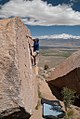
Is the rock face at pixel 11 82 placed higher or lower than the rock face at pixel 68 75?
higher

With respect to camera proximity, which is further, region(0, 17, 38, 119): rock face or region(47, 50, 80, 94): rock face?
region(47, 50, 80, 94): rock face

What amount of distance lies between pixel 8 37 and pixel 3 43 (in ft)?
2.84

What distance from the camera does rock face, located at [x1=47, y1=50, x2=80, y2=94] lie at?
44156mm

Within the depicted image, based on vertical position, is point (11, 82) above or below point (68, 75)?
above

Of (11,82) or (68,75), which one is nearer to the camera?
(11,82)

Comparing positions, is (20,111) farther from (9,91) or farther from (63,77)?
(63,77)

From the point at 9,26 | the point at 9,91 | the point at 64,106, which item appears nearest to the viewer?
the point at 9,91

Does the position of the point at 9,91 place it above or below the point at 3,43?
below

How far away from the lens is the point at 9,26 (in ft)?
81.1

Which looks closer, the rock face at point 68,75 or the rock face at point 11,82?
the rock face at point 11,82

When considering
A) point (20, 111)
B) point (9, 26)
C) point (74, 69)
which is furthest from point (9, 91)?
point (74, 69)

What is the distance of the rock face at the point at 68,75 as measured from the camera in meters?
44.2

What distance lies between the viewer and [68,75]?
45062 mm

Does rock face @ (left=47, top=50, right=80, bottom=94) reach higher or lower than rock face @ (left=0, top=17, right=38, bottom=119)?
lower
